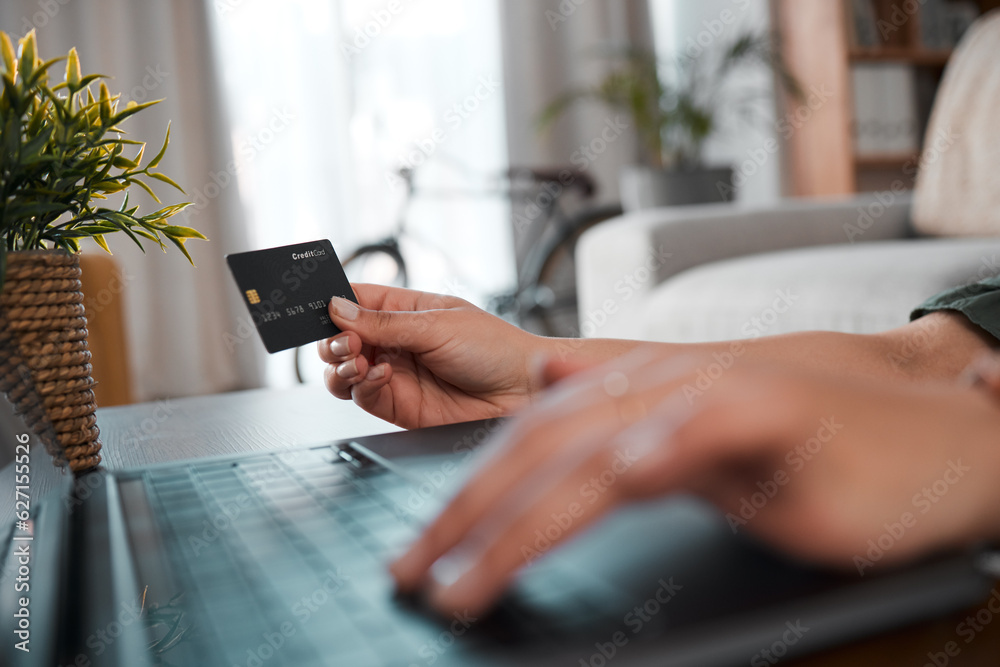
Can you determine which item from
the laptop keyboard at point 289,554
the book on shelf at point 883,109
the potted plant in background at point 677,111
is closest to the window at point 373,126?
the potted plant in background at point 677,111

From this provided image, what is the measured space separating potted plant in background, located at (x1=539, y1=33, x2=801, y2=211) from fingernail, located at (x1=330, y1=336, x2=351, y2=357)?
101 inches

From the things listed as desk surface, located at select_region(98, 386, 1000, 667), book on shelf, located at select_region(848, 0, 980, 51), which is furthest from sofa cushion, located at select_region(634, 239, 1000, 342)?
book on shelf, located at select_region(848, 0, 980, 51)

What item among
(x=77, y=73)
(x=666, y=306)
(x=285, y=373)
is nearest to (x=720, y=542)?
(x=77, y=73)

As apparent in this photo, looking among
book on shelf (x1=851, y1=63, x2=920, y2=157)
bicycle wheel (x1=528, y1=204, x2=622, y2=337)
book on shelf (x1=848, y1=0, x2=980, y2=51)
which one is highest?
book on shelf (x1=848, y1=0, x2=980, y2=51)

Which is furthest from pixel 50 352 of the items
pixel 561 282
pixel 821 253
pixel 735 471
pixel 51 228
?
pixel 561 282

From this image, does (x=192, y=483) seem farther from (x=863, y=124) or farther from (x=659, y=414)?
(x=863, y=124)

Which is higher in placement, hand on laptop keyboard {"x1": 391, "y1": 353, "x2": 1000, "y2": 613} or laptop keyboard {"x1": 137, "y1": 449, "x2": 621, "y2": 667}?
hand on laptop keyboard {"x1": 391, "y1": 353, "x2": 1000, "y2": 613}

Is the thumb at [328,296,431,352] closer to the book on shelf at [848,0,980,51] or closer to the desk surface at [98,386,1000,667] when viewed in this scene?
the desk surface at [98,386,1000,667]

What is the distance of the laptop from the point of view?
24 centimetres

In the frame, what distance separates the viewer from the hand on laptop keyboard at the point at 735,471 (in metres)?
0.27

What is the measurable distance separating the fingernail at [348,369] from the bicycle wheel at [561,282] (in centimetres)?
251

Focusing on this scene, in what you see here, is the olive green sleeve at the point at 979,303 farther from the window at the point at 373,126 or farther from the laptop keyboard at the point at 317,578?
the window at the point at 373,126

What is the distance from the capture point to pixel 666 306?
1621 millimetres

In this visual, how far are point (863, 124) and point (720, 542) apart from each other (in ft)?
11.1
